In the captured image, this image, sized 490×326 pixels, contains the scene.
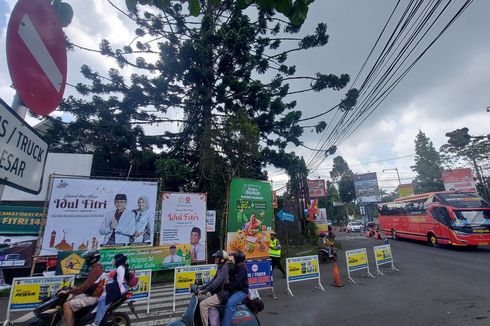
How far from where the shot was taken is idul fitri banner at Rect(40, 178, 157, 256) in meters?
9.88

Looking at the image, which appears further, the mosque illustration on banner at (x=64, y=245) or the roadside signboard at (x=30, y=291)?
the mosque illustration on banner at (x=64, y=245)

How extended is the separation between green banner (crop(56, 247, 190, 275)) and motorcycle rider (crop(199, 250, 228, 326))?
248 inches

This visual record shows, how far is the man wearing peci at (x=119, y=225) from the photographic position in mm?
10602

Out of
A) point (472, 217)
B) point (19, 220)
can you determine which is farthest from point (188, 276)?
point (472, 217)

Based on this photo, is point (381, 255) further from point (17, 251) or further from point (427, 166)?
point (427, 166)

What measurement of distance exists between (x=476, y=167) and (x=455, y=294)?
3609cm

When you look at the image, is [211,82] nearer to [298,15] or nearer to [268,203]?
[268,203]

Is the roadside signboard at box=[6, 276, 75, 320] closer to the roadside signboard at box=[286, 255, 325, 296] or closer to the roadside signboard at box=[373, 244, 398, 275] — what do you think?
the roadside signboard at box=[286, 255, 325, 296]

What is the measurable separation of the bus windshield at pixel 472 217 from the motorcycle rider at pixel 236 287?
1558 cm

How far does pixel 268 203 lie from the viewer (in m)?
12.9

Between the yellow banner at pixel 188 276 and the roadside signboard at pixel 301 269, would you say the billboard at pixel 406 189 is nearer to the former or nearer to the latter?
the roadside signboard at pixel 301 269

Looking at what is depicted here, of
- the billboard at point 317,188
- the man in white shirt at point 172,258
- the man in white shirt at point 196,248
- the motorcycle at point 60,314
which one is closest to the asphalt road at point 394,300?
the motorcycle at point 60,314

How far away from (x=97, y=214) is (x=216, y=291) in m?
7.89

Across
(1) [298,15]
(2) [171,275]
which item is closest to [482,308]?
(1) [298,15]
